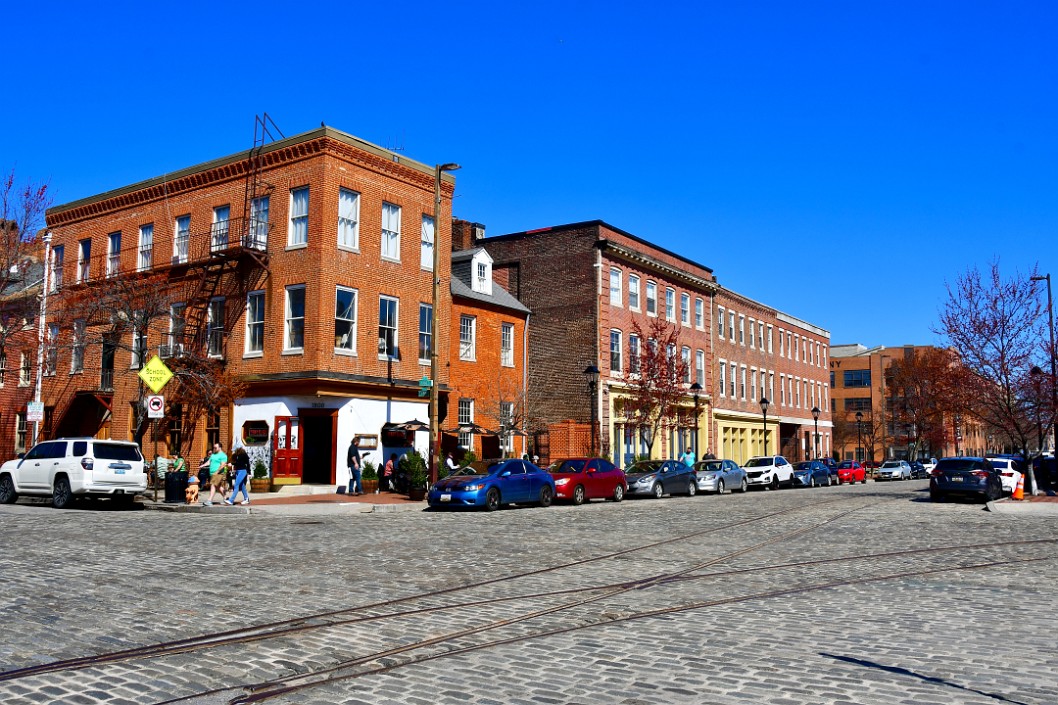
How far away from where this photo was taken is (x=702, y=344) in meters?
53.5

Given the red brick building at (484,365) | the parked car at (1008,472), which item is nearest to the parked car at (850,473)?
the parked car at (1008,472)

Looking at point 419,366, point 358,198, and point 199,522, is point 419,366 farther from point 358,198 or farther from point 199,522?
point 199,522

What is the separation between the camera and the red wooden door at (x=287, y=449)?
30.4 m

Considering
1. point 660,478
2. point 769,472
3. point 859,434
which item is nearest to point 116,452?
point 660,478

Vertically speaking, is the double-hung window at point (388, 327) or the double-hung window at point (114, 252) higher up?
the double-hung window at point (114, 252)

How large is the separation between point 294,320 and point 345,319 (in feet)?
5.54

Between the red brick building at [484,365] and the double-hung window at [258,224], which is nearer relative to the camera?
the double-hung window at [258,224]

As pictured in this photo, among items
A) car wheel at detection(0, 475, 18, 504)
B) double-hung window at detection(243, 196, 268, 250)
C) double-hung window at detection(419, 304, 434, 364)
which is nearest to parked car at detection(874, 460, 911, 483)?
double-hung window at detection(419, 304, 434, 364)

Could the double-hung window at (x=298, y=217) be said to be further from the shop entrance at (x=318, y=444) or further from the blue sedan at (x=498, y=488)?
the blue sedan at (x=498, y=488)

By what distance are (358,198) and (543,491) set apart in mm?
12314

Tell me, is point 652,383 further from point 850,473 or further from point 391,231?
point 391,231

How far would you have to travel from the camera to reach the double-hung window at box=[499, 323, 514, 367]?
131 feet

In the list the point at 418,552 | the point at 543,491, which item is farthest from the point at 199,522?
the point at 543,491

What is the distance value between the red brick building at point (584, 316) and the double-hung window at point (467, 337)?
4.34 meters
